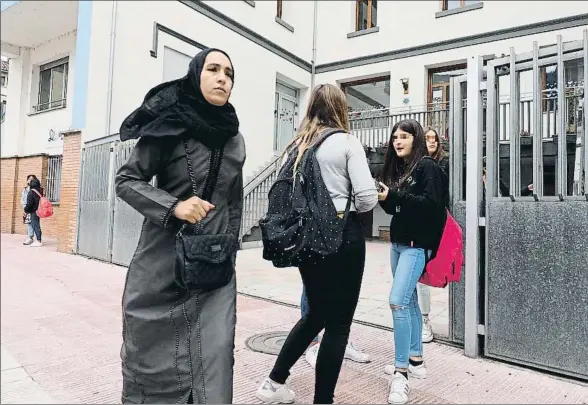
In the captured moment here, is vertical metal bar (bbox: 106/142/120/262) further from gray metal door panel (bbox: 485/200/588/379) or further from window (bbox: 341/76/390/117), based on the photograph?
window (bbox: 341/76/390/117)

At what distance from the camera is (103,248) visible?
8.56 m

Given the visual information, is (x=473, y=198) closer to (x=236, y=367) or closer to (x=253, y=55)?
(x=236, y=367)

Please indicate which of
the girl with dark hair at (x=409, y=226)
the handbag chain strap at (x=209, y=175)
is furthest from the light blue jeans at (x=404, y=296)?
the handbag chain strap at (x=209, y=175)

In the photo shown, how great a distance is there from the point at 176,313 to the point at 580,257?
9.17ft

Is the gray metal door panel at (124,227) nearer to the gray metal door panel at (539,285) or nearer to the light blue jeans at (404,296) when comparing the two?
the light blue jeans at (404,296)

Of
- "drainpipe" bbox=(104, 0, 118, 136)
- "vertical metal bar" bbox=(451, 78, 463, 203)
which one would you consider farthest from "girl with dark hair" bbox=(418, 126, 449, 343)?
"drainpipe" bbox=(104, 0, 118, 136)

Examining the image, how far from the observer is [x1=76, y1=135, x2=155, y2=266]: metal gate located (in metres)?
7.97

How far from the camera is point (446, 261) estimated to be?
10.7 feet

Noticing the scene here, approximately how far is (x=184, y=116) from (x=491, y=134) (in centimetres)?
275

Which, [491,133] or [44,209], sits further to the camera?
[44,209]

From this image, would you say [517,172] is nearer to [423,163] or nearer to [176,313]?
[423,163]

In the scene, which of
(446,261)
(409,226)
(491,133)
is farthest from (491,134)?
(409,226)

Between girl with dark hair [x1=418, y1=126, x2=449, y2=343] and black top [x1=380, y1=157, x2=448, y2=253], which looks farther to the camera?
girl with dark hair [x1=418, y1=126, x2=449, y2=343]

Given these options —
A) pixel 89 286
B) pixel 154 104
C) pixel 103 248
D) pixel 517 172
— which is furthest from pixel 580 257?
pixel 103 248
